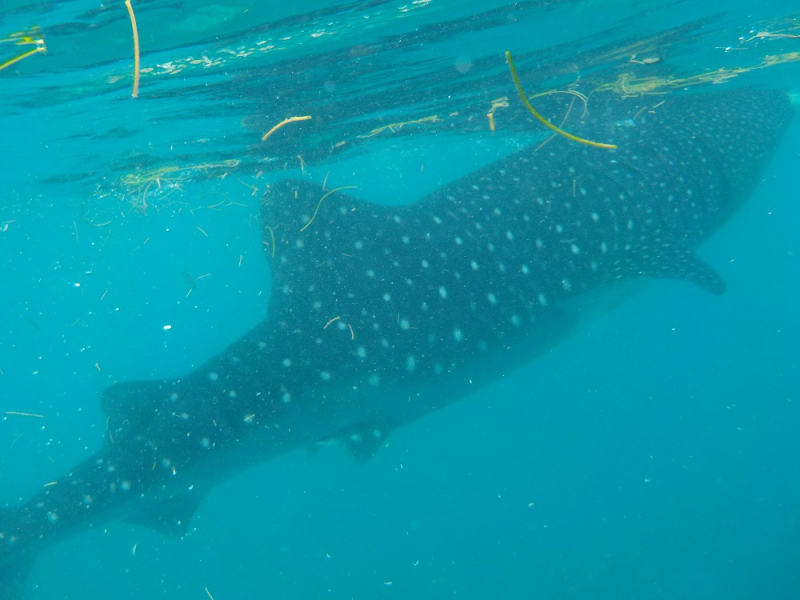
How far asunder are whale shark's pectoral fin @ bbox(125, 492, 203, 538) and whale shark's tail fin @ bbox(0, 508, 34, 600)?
1172mm

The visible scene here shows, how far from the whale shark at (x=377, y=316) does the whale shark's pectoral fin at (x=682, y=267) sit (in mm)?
23

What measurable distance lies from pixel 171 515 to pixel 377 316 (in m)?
Answer: 3.55

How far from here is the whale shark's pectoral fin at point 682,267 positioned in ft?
25.1

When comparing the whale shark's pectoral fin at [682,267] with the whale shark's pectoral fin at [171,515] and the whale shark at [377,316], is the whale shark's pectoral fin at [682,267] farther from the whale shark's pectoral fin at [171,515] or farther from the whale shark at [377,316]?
the whale shark's pectoral fin at [171,515]

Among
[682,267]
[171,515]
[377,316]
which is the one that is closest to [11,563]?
[171,515]

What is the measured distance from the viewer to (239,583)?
16.0 metres

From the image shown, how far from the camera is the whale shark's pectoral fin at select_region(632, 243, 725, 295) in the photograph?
7.66m

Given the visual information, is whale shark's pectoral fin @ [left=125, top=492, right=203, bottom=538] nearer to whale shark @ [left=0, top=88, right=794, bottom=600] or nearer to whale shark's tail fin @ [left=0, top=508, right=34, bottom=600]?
whale shark @ [left=0, top=88, right=794, bottom=600]

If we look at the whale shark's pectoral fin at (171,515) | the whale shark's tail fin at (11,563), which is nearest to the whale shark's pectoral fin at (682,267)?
the whale shark's pectoral fin at (171,515)

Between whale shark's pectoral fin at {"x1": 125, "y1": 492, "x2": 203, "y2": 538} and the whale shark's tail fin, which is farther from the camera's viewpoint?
whale shark's pectoral fin at {"x1": 125, "y1": 492, "x2": 203, "y2": 538}

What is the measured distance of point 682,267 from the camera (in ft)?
25.4

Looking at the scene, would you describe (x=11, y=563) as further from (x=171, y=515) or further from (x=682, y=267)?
(x=682, y=267)

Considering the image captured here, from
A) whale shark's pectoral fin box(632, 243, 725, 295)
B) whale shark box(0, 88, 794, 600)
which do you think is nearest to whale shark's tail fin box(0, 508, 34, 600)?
whale shark box(0, 88, 794, 600)

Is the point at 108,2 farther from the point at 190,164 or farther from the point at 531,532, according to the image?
the point at 531,532
